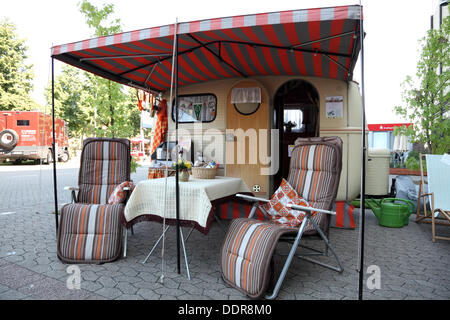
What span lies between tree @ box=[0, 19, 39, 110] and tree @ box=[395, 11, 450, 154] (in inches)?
865

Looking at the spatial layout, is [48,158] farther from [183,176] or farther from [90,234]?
[183,176]

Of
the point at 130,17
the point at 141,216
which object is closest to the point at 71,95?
the point at 130,17

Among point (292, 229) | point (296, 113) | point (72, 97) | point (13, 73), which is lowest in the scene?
point (292, 229)

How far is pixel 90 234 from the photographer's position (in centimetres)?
314

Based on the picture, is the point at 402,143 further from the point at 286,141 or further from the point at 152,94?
the point at 152,94

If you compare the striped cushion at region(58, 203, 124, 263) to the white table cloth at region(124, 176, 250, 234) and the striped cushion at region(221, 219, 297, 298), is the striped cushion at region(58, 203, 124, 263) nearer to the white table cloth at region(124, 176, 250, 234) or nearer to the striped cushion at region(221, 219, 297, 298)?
the white table cloth at region(124, 176, 250, 234)

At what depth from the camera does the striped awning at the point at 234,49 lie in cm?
269

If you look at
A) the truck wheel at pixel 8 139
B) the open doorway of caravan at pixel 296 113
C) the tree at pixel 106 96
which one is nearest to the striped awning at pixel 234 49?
the tree at pixel 106 96

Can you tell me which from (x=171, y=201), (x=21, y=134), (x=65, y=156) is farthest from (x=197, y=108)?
(x=65, y=156)

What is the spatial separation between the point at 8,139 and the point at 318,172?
16.9m

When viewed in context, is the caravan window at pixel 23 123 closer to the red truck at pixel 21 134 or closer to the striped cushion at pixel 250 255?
the red truck at pixel 21 134

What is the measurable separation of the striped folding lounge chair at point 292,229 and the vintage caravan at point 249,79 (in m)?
1.21

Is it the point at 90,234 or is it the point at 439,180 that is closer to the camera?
the point at 90,234

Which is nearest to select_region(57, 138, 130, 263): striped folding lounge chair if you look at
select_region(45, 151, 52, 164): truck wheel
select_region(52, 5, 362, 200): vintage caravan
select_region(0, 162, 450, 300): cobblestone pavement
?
select_region(0, 162, 450, 300): cobblestone pavement
